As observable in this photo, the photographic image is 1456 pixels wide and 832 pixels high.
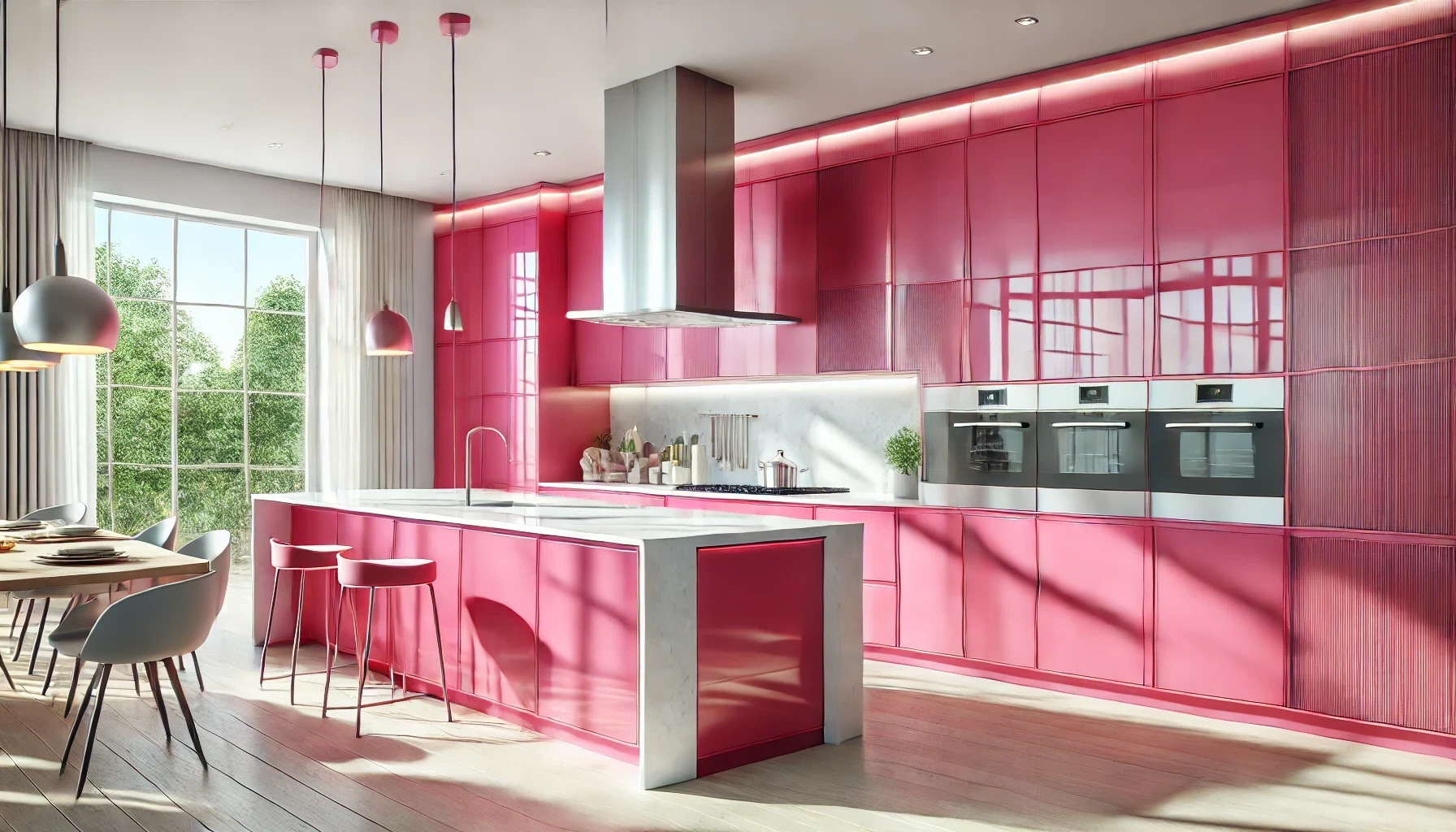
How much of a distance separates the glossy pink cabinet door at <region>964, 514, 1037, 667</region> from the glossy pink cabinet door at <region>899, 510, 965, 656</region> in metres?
→ 0.06

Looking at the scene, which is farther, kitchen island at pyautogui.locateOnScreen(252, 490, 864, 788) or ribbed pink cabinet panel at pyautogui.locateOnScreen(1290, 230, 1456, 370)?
ribbed pink cabinet panel at pyautogui.locateOnScreen(1290, 230, 1456, 370)

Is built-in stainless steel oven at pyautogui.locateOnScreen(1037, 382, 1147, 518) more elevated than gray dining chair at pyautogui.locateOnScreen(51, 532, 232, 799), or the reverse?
built-in stainless steel oven at pyautogui.locateOnScreen(1037, 382, 1147, 518)

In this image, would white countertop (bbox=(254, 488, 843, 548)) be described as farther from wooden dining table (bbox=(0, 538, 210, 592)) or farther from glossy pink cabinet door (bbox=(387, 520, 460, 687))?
wooden dining table (bbox=(0, 538, 210, 592))

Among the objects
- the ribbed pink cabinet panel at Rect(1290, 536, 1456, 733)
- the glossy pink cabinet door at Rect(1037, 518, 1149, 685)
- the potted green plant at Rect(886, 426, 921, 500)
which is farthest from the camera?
the potted green plant at Rect(886, 426, 921, 500)

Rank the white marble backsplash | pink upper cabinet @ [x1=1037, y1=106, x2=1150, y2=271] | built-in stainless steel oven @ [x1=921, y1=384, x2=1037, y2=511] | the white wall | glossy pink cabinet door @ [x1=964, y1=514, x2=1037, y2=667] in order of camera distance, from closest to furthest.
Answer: pink upper cabinet @ [x1=1037, y1=106, x2=1150, y2=271] → glossy pink cabinet door @ [x1=964, y1=514, x2=1037, y2=667] → built-in stainless steel oven @ [x1=921, y1=384, x2=1037, y2=511] → the white marble backsplash → the white wall

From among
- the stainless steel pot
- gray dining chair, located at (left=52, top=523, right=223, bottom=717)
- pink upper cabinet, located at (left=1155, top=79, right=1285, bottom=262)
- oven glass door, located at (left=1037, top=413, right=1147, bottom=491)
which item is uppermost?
pink upper cabinet, located at (left=1155, top=79, right=1285, bottom=262)

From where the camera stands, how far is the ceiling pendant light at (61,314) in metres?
3.24

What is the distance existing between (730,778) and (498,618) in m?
1.25

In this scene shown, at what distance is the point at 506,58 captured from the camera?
4.98 metres

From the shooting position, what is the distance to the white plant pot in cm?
566

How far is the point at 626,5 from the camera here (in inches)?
169

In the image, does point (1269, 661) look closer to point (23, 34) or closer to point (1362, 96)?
point (1362, 96)

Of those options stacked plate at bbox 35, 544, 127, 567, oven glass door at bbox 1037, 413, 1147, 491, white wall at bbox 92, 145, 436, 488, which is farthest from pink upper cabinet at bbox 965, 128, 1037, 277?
white wall at bbox 92, 145, 436, 488

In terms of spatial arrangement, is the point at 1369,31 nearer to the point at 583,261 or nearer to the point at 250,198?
the point at 583,261
